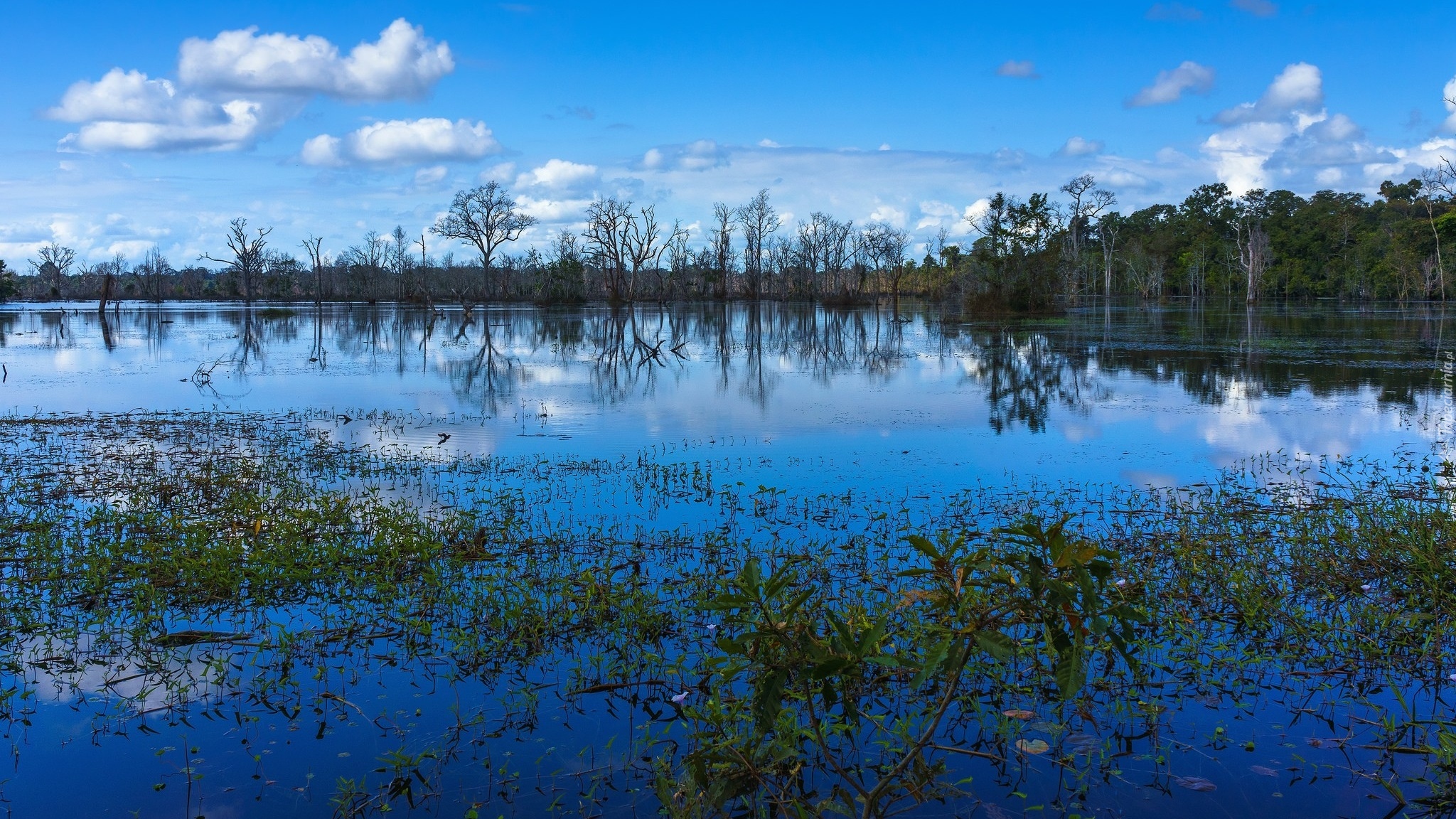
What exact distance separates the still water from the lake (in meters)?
0.15

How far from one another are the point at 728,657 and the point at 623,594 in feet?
6.95

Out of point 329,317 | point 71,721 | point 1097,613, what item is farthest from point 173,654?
point 329,317

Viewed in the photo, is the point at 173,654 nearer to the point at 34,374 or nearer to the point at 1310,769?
the point at 1310,769

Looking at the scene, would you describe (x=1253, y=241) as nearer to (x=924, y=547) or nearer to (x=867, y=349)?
(x=867, y=349)

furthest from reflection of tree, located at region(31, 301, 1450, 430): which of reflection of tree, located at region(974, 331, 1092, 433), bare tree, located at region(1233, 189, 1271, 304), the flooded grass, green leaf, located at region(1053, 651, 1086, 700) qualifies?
bare tree, located at region(1233, 189, 1271, 304)

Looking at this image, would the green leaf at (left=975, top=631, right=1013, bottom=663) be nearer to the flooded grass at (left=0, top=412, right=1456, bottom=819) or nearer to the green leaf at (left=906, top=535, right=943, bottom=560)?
the flooded grass at (left=0, top=412, right=1456, bottom=819)

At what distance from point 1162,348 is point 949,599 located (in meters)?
24.9

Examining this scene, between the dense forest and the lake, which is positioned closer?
the lake

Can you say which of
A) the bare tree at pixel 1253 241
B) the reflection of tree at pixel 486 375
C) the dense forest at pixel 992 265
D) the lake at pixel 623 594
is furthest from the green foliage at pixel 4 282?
the bare tree at pixel 1253 241

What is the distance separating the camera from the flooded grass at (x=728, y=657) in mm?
3398

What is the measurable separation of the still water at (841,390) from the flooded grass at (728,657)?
263 cm

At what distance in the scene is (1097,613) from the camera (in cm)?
241

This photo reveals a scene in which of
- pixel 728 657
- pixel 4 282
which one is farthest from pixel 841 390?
pixel 4 282

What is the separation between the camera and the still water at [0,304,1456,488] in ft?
34.8
